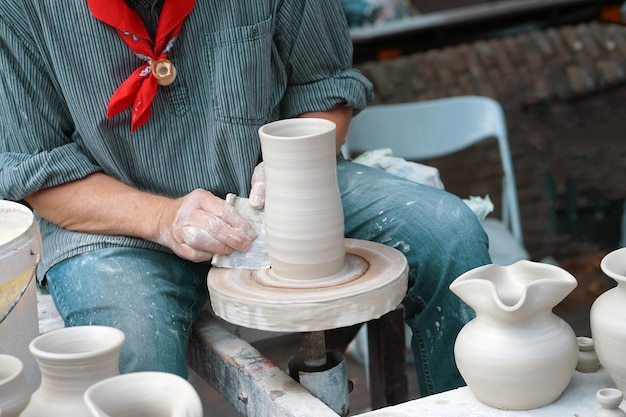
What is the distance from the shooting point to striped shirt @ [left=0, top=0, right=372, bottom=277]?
76.7 inches

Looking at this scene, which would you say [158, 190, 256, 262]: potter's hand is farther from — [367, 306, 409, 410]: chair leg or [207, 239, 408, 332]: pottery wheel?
[367, 306, 409, 410]: chair leg

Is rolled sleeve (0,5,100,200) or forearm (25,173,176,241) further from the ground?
rolled sleeve (0,5,100,200)

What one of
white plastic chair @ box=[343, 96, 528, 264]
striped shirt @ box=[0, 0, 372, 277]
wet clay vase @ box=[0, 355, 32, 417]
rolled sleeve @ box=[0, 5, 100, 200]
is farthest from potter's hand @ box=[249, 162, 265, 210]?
white plastic chair @ box=[343, 96, 528, 264]

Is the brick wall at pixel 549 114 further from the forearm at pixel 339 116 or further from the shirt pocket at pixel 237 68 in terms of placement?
the shirt pocket at pixel 237 68

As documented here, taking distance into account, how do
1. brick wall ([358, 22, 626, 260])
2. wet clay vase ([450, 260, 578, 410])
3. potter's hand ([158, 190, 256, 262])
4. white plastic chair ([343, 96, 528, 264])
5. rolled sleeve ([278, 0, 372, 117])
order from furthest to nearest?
brick wall ([358, 22, 626, 260]) < white plastic chair ([343, 96, 528, 264]) < rolled sleeve ([278, 0, 372, 117]) < potter's hand ([158, 190, 256, 262]) < wet clay vase ([450, 260, 578, 410])

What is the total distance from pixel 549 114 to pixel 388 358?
2420mm

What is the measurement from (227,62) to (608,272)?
37.6 inches

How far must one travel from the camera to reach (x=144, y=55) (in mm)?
1947

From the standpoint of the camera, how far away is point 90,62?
1.95 meters

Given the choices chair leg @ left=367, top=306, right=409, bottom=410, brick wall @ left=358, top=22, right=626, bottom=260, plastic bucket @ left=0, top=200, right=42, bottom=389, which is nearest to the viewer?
plastic bucket @ left=0, top=200, right=42, bottom=389

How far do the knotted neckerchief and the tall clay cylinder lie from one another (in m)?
0.40

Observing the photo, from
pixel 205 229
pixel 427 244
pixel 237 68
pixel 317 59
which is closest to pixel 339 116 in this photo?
pixel 317 59

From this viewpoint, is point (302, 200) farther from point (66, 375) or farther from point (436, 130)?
point (436, 130)

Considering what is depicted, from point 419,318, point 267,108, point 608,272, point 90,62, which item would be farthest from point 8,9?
point 608,272
